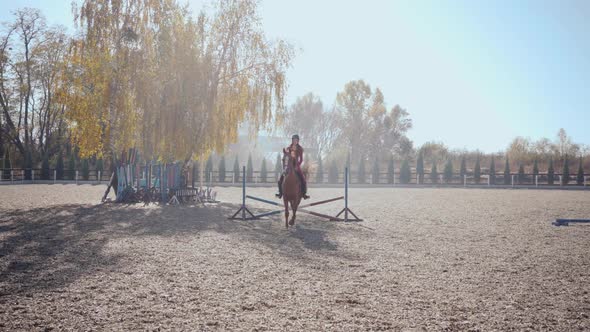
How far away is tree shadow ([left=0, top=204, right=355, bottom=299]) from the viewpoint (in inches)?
276

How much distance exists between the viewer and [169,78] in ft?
64.4

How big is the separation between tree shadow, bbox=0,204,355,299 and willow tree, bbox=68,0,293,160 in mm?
3345

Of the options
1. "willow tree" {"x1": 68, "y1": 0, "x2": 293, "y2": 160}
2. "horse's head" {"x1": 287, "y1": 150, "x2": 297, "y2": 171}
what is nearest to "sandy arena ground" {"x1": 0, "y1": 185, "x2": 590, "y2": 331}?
"horse's head" {"x1": 287, "y1": 150, "x2": 297, "y2": 171}

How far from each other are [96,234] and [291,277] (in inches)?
252

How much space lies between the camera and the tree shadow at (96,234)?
23.0 ft

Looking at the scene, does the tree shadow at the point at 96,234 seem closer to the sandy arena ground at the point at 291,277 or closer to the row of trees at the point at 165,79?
the sandy arena ground at the point at 291,277

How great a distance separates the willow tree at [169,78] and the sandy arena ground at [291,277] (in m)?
7.49

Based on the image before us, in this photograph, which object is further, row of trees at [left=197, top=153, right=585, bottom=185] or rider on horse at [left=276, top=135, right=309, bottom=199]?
row of trees at [left=197, top=153, right=585, bottom=185]

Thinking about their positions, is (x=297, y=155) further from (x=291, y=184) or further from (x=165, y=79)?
(x=165, y=79)

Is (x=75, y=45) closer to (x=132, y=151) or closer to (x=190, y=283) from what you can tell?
(x=132, y=151)

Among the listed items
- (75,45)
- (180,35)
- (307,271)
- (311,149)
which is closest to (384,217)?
(307,271)

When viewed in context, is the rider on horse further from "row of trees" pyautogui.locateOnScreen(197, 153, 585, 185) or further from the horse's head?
"row of trees" pyautogui.locateOnScreen(197, 153, 585, 185)

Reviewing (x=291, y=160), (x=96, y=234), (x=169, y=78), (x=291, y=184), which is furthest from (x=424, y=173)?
(x=96, y=234)

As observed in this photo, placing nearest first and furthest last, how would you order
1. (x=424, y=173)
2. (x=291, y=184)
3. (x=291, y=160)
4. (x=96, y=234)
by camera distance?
(x=96, y=234) < (x=291, y=160) < (x=291, y=184) < (x=424, y=173)
